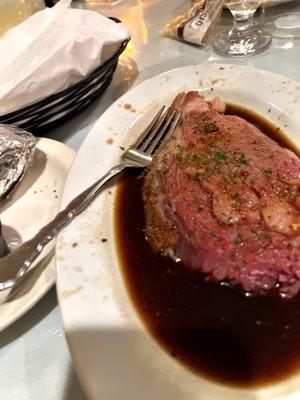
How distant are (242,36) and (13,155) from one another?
133cm

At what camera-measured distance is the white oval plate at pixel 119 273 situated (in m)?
0.87

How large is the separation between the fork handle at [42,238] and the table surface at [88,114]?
12cm

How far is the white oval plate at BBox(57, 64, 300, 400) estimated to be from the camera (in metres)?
0.87

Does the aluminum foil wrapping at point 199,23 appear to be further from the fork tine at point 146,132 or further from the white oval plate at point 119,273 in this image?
the fork tine at point 146,132

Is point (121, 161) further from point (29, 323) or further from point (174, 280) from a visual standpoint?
point (29, 323)

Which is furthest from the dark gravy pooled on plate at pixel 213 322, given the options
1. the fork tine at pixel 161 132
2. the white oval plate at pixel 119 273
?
the fork tine at pixel 161 132

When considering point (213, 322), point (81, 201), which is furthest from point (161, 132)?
point (213, 322)

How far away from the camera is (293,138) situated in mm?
1437

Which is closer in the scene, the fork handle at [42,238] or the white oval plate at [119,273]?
the white oval plate at [119,273]

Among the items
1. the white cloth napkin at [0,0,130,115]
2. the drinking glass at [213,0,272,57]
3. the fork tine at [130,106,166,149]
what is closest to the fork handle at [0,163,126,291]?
the fork tine at [130,106,166,149]

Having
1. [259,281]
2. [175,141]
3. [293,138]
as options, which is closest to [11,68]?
[175,141]

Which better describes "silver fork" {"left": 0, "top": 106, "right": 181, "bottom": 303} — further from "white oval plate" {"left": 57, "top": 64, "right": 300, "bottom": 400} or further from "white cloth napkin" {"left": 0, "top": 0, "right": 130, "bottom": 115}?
"white cloth napkin" {"left": 0, "top": 0, "right": 130, "bottom": 115}

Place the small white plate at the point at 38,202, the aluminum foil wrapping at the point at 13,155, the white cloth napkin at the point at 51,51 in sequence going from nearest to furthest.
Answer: the small white plate at the point at 38,202, the aluminum foil wrapping at the point at 13,155, the white cloth napkin at the point at 51,51

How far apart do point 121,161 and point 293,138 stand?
2.00 feet
